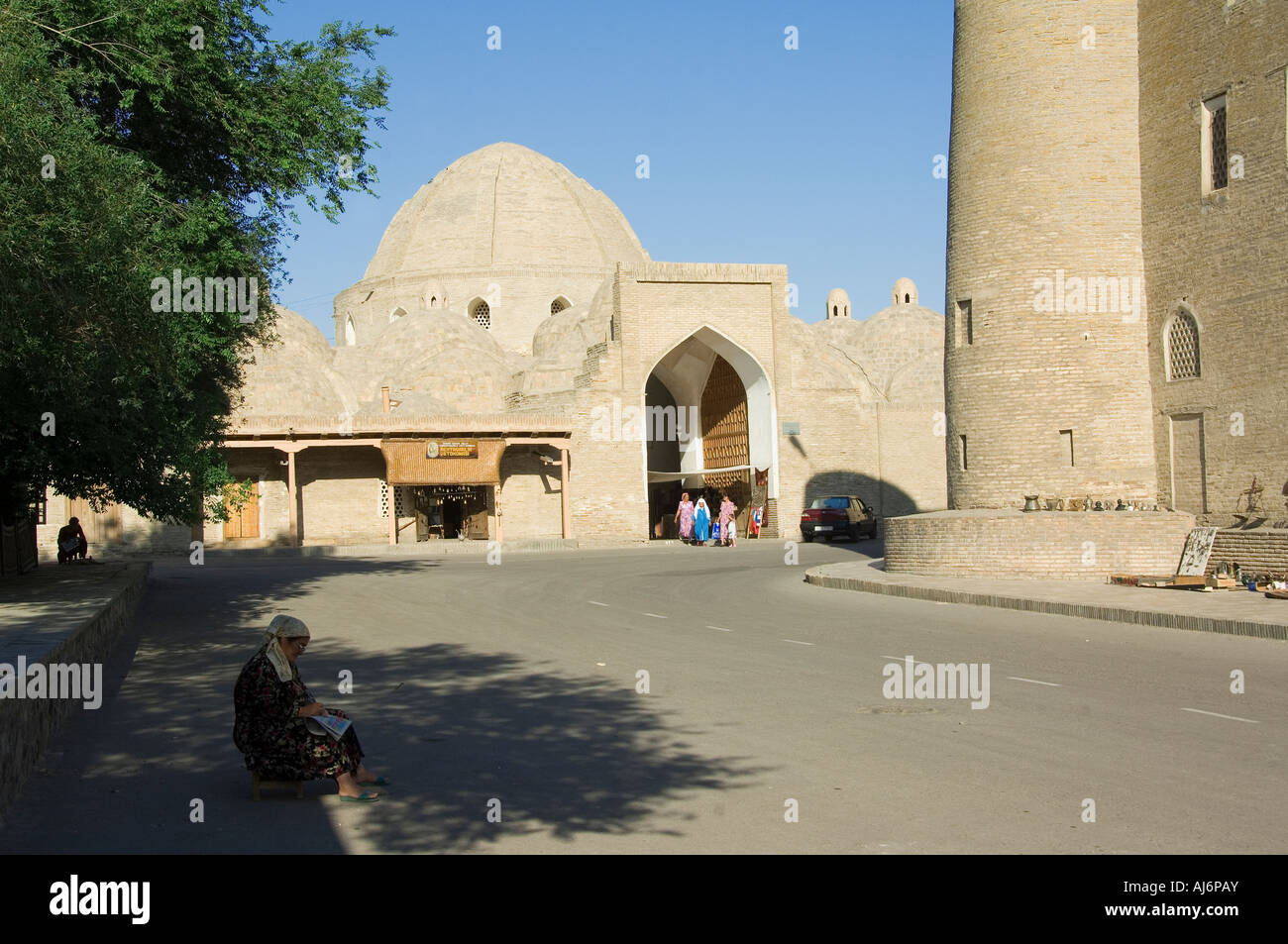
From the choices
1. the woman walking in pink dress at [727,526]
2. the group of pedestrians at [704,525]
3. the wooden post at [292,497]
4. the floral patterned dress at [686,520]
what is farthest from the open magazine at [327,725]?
the floral patterned dress at [686,520]

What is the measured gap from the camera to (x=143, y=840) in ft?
17.9

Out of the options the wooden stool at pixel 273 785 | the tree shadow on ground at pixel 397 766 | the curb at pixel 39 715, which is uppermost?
the curb at pixel 39 715

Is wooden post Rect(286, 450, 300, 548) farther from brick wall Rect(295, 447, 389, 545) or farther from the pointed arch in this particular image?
the pointed arch

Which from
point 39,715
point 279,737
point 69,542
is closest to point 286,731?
point 279,737

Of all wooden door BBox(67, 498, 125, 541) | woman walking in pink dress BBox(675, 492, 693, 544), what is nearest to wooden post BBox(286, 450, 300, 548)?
wooden door BBox(67, 498, 125, 541)

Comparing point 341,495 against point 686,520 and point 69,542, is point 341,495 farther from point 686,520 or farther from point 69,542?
point 69,542

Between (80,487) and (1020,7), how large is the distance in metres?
14.7

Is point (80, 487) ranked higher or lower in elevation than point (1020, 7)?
lower

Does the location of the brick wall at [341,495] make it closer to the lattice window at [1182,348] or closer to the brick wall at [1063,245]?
the brick wall at [1063,245]

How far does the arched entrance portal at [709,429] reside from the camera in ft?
133

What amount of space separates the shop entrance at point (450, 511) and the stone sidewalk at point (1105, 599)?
20.3m

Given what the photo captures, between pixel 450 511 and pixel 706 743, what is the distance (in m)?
32.7

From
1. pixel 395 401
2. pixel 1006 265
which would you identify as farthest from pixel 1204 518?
pixel 395 401
